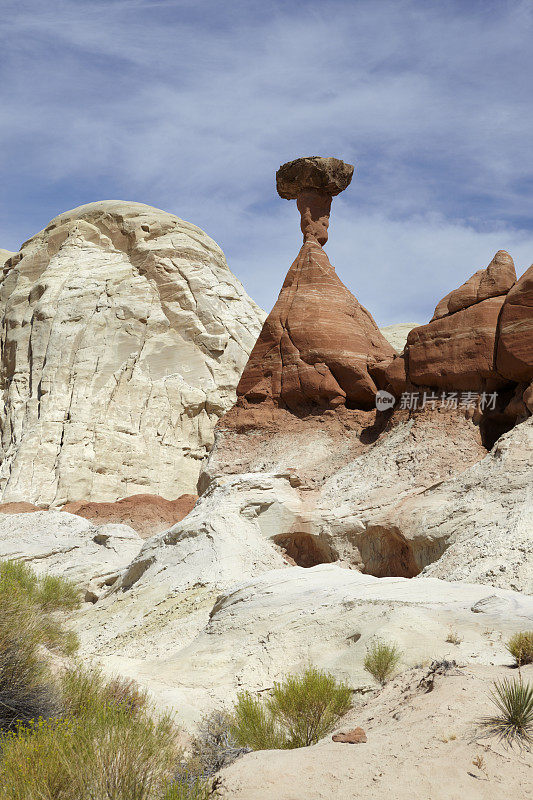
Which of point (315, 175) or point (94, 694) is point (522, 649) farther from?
point (315, 175)

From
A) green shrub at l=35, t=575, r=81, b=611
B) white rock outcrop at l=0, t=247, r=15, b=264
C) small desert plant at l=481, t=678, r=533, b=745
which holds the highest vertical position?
white rock outcrop at l=0, t=247, r=15, b=264

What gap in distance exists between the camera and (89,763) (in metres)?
5.20

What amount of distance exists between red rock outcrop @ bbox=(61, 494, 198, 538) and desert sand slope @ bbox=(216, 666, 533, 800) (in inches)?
796

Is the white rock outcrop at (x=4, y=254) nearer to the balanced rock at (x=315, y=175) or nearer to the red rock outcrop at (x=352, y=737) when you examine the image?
the balanced rock at (x=315, y=175)

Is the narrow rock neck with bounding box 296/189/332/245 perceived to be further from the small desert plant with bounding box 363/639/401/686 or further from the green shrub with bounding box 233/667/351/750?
the green shrub with bounding box 233/667/351/750

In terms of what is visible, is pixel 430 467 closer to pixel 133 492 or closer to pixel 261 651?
pixel 261 651

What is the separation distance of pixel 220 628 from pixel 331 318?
45.7 feet

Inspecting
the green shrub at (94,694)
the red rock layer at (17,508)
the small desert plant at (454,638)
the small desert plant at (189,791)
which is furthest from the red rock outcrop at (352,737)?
the red rock layer at (17,508)

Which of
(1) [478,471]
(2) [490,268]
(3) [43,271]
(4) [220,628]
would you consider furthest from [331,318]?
(3) [43,271]

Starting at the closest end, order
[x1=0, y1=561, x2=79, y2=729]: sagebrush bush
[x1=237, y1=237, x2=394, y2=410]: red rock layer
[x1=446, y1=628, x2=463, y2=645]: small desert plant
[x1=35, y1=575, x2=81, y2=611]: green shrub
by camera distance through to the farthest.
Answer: [x1=0, y1=561, x2=79, y2=729]: sagebrush bush < [x1=446, y1=628, x2=463, y2=645]: small desert plant < [x1=35, y1=575, x2=81, y2=611]: green shrub < [x1=237, y1=237, x2=394, y2=410]: red rock layer

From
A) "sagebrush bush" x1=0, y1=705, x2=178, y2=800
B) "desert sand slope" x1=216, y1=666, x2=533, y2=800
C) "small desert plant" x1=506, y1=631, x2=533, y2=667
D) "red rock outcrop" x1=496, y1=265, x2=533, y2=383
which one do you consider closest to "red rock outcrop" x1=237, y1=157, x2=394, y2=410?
"red rock outcrop" x1=496, y1=265, x2=533, y2=383

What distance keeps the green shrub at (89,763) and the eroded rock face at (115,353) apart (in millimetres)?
26999

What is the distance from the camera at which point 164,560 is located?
1521cm

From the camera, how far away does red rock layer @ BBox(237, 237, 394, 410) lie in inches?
846
